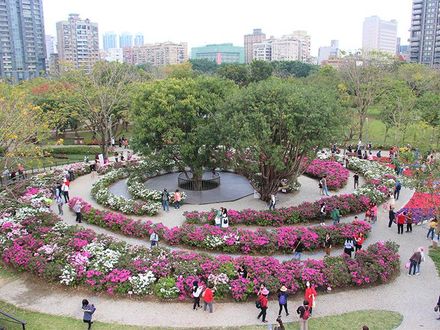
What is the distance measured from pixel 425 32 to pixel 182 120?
10712 centimetres

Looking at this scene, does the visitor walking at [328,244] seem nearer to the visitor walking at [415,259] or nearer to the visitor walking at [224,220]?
the visitor walking at [415,259]

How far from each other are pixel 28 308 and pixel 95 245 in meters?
3.74

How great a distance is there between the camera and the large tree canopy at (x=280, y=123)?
72.7 feet

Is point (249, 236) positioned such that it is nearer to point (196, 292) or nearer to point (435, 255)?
point (196, 292)

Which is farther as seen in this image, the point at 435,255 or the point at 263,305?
the point at 435,255

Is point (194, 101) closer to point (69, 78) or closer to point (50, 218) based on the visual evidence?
point (50, 218)

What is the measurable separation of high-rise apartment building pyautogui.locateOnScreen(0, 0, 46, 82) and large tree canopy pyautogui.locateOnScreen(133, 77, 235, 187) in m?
101

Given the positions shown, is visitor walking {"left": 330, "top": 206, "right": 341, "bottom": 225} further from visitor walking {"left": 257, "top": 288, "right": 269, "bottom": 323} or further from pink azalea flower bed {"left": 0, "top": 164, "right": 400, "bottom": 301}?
visitor walking {"left": 257, "top": 288, "right": 269, "bottom": 323}

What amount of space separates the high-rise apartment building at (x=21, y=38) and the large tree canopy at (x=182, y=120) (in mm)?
100662

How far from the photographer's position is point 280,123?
22.8 metres

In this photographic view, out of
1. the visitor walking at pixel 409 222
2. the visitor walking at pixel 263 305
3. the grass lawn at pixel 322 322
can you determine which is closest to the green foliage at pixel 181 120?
the visitor walking at pixel 409 222

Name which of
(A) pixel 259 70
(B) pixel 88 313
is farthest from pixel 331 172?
(A) pixel 259 70

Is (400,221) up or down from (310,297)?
up

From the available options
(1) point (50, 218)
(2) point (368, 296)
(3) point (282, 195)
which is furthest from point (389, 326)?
(1) point (50, 218)
